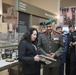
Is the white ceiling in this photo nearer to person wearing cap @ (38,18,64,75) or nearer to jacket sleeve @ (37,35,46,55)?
person wearing cap @ (38,18,64,75)

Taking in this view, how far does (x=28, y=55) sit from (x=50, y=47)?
630 mm

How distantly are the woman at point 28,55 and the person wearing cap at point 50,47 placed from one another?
43 centimetres

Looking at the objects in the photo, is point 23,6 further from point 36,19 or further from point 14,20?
point 14,20

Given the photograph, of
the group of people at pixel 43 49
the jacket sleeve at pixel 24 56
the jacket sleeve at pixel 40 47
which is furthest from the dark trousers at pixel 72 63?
the jacket sleeve at pixel 24 56

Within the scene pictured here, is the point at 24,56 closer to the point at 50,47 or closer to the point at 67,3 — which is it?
the point at 50,47

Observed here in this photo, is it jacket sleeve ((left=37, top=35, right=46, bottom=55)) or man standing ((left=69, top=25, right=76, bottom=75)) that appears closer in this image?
jacket sleeve ((left=37, top=35, right=46, bottom=55))

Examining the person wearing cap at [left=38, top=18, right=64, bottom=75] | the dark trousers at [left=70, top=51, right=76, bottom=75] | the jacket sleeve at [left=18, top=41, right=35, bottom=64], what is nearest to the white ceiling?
the dark trousers at [left=70, top=51, right=76, bottom=75]

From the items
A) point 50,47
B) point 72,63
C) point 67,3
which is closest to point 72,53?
point 72,63

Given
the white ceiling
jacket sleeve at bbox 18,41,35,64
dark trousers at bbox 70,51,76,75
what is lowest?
dark trousers at bbox 70,51,76,75

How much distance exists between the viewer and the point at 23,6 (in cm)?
411

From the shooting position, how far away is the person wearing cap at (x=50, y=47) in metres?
2.51

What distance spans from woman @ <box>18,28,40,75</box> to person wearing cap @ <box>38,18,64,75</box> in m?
0.43

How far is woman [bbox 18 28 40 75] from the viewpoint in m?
1.98

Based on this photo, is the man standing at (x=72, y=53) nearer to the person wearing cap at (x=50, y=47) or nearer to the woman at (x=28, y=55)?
the person wearing cap at (x=50, y=47)
